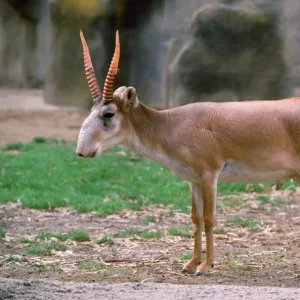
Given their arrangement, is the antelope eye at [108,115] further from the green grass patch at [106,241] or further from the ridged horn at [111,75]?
the green grass patch at [106,241]

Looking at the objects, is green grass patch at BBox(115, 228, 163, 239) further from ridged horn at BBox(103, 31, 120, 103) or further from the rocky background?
the rocky background

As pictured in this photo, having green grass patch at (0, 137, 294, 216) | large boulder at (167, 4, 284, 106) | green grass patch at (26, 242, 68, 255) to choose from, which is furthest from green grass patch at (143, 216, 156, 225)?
large boulder at (167, 4, 284, 106)

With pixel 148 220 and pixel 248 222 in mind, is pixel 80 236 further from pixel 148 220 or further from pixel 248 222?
pixel 248 222

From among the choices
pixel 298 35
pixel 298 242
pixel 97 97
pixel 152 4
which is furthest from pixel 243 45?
pixel 97 97

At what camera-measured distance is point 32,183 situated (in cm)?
999

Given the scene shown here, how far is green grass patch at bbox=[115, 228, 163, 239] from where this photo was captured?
7.77m

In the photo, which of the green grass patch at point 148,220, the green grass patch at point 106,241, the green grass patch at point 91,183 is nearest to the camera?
the green grass patch at point 106,241

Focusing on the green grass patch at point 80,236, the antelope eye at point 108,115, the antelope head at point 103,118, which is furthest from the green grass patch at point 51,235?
the antelope eye at point 108,115

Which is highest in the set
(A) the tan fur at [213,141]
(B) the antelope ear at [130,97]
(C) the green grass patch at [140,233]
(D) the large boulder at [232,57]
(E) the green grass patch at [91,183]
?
(D) the large boulder at [232,57]

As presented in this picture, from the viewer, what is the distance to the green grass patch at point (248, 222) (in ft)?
26.7

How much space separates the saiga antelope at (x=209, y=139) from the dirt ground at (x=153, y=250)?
0.39 metres

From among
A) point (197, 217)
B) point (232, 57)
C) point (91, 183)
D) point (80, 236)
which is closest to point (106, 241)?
point (80, 236)

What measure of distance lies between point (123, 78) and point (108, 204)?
297 inches

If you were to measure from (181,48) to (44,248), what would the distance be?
8.07m
